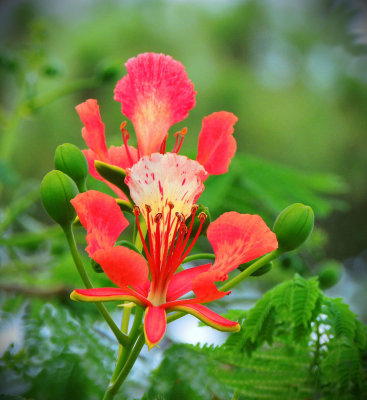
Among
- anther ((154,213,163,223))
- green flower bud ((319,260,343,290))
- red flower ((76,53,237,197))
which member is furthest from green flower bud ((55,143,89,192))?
green flower bud ((319,260,343,290))

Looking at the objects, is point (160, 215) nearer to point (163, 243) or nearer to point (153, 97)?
point (163, 243)

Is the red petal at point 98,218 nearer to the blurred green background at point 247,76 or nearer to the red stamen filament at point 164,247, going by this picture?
the red stamen filament at point 164,247

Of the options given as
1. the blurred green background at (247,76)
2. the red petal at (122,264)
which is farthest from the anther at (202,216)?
the blurred green background at (247,76)

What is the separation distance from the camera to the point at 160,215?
63cm

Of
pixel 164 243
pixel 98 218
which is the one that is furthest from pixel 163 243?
pixel 98 218

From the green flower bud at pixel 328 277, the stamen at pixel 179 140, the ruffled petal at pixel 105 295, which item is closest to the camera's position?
the ruffled petal at pixel 105 295

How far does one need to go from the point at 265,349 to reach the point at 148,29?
24.3 ft

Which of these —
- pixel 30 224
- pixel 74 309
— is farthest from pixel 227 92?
pixel 74 309

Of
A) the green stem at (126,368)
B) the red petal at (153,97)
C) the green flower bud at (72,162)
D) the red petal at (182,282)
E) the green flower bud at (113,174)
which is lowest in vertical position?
the green stem at (126,368)

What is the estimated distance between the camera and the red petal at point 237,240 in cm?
59

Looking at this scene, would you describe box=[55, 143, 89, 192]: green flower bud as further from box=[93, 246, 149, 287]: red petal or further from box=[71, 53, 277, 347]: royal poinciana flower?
box=[93, 246, 149, 287]: red petal

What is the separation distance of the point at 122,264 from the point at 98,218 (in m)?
0.06

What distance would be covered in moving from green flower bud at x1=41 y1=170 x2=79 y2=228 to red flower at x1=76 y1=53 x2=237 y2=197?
0.06 meters

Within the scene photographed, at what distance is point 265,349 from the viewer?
826 millimetres
